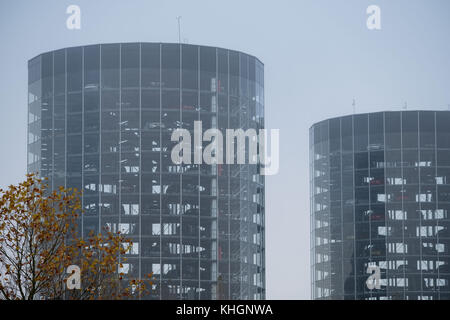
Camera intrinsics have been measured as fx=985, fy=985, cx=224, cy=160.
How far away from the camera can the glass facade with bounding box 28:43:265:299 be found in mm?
113625

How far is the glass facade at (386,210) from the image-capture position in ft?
441

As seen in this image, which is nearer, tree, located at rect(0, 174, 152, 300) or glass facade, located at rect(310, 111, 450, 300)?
tree, located at rect(0, 174, 152, 300)

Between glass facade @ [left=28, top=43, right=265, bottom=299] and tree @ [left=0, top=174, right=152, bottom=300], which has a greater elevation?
glass facade @ [left=28, top=43, right=265, bottom=299]

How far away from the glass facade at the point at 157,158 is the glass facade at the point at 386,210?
21.1 metres

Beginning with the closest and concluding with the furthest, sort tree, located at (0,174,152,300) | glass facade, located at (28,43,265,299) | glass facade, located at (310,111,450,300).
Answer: tree, located at (0,174,152,300), glass facade, located at (28,43,265,299), glass facade, located at (310,111,450,300)

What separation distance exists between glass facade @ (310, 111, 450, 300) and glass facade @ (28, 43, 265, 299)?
21.1m

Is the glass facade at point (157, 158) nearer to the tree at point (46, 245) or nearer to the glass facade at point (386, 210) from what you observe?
the glass facade at point (386, 210)

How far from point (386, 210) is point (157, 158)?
3680 cm

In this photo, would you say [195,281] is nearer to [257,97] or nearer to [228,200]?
[228,200]

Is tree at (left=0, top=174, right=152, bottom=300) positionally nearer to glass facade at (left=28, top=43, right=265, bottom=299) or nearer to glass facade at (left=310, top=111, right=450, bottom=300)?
glass facade at (left=28, top=43, right=265, bottom=299)

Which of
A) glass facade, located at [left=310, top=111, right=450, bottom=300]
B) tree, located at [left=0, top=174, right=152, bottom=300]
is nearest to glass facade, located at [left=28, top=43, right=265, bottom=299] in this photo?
glass facade, located at [left=310, top=111, right=450, bottom=300]

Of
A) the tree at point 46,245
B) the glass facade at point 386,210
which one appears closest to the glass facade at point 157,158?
the glass facade at point 386,210

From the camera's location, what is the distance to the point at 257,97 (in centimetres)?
12725

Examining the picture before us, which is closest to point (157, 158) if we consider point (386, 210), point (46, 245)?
point (386, 210)
